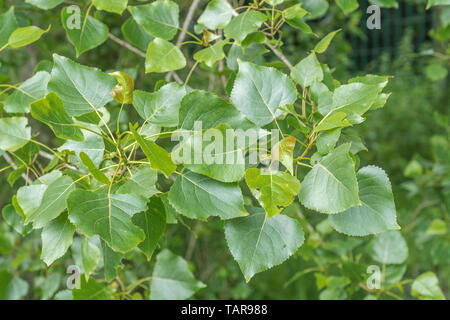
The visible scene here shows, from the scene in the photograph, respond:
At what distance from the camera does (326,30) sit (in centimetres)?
193

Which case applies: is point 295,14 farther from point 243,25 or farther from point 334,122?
point 334,122

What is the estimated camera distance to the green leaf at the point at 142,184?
Result: 535 millimetres

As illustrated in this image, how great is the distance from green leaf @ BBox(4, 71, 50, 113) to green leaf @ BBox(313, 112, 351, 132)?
454mm

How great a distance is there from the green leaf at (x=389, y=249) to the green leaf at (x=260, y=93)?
21.8 inches

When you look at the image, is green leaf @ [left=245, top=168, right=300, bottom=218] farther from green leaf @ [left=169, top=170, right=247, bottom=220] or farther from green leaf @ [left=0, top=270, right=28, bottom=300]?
green leaf @ [left=0, top=270, right=28, bottom=300]

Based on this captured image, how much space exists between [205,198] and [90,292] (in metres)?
0.38

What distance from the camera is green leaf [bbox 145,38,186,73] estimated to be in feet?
2.19

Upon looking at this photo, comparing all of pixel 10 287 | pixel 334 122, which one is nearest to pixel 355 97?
pixel 334 122

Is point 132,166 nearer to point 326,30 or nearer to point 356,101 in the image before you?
point 356,101

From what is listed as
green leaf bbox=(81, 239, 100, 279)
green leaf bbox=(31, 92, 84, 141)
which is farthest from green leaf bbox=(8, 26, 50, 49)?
green leaf bbox=(81, 239, 100, 279)

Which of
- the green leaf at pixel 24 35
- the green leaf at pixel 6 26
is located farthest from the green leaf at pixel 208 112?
the green leaf at pixel 6 26

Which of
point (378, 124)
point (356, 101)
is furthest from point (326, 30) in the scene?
point (356, 101)

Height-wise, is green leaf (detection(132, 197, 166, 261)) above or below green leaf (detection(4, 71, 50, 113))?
below

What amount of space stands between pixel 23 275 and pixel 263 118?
131 centimetres
